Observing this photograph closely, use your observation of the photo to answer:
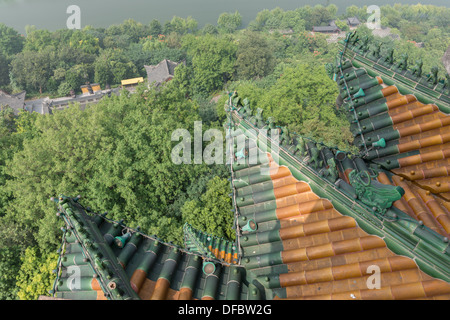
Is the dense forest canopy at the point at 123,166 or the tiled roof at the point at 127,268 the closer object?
the tiled roof at the point at 127,268

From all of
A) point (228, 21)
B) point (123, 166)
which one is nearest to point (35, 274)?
point (123, 166)

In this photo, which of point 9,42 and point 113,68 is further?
point 9,42

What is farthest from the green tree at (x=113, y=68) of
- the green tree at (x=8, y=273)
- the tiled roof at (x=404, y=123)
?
the tiled roof at (x=404, y=123)

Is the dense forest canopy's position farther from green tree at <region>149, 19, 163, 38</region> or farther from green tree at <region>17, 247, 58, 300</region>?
green tree at <region>149, 19, 163, 38</region>

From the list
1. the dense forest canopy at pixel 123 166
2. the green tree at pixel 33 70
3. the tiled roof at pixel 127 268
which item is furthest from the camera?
the green tree at pixel 33 70

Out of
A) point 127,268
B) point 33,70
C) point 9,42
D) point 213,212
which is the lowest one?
point 213,212

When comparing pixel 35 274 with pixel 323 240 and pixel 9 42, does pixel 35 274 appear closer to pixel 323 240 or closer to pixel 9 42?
pixel 323 240

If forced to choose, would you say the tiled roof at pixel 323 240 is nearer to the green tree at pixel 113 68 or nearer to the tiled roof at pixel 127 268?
the tiled roof at pixel 127 268

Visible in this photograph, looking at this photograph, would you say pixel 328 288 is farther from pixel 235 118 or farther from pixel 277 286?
pixel 235 118

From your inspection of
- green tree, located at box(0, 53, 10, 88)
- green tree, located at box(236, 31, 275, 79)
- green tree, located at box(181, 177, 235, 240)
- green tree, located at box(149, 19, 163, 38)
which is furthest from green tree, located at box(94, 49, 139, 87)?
green tree, located at box(181, 177, 235, 240)

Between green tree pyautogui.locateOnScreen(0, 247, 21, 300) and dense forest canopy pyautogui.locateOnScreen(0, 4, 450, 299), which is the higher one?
dense forest canopy pyautogui.locateOnScreen(0, 4, 450, 299)

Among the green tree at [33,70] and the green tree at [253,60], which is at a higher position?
the green tree at [253,60]

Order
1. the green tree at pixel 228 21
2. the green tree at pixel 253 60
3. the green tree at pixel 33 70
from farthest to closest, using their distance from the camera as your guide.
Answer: the green tree at pixel 228 21 → the green tree at pixel 33 70 → the green tree at pixel 253 60
